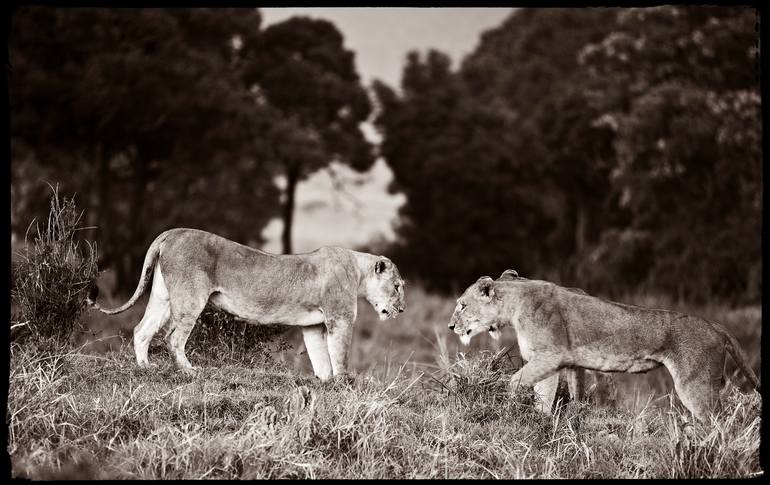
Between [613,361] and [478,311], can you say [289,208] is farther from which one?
[613,361]

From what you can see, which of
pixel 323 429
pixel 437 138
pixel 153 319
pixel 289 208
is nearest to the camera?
pixel 323 429

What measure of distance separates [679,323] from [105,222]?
2316 centimetres

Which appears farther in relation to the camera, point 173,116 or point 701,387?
point 173,116

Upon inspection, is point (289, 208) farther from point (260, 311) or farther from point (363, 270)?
point (260, 311)

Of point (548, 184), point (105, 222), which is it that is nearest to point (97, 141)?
point (105, 222)

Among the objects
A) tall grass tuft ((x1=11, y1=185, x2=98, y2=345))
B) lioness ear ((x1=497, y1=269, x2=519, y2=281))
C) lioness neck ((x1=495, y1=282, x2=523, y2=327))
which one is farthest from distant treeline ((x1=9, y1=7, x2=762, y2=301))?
lioness neck ((x1=495, y1=282, x2=523, y2=327))

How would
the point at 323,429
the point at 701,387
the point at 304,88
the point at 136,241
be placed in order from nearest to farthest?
1. the point at 323,429
2. the point at 701,387
3. the point at 136,241
4. the point at 304,88

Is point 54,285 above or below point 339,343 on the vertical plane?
above

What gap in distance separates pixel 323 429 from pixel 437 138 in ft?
111

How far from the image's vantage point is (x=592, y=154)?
123 feet

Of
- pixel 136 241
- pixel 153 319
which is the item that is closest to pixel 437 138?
pixel 136 241

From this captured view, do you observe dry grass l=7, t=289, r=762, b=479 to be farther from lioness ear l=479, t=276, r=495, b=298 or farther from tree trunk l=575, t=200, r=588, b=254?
tree trunk l=575, t=200, r=588, b=254

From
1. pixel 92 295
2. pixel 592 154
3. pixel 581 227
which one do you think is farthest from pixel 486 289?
pixel 581 227

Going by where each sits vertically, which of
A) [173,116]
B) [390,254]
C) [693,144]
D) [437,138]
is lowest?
[390,254]
